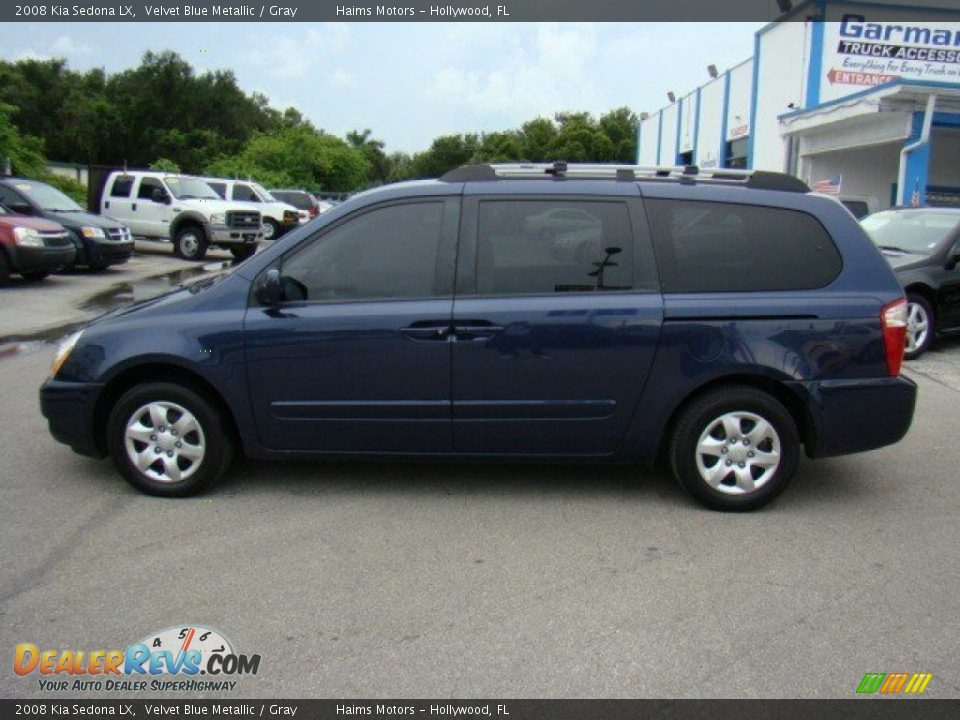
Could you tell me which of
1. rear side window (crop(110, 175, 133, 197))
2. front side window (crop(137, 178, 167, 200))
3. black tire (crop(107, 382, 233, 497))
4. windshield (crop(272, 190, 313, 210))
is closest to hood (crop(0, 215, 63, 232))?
front side window (crop(137, 178, 167, 200))

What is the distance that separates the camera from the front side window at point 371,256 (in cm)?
457

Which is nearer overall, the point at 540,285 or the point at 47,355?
the point at 540,285

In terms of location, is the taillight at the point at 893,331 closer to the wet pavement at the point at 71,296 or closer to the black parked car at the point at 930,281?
the black parked car at the point at 930,281

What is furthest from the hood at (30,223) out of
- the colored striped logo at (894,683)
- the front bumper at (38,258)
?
the colored striped logo at (894,683)

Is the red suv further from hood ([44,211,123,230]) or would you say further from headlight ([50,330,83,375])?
headlight ([50,330,83,375])

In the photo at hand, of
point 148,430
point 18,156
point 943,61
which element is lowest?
point 148,430

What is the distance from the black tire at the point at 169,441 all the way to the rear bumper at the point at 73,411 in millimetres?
124

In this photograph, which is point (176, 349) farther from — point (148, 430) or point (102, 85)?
point (102, 85)

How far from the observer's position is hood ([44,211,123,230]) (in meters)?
14.8

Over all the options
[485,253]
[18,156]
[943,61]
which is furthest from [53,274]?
[943,61]

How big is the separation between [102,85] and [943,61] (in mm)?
57572

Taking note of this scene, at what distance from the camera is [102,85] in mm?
61375

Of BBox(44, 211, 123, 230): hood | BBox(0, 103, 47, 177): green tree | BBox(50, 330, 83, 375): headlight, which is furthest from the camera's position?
BBox(0, 103, 47, 177): green tree

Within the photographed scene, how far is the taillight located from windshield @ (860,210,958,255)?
17.9ft
